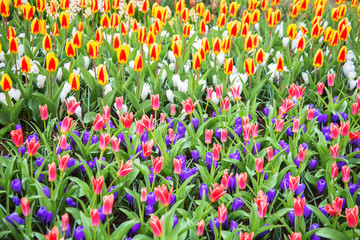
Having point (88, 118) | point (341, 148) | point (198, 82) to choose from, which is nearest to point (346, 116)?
point (341, 148)

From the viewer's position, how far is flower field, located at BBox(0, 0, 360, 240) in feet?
7.50

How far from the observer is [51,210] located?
2.36 meters

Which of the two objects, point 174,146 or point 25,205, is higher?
point 25,205

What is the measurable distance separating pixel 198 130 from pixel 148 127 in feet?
1.96

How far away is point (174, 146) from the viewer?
9.36 feet

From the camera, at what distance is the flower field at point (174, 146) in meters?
2.29

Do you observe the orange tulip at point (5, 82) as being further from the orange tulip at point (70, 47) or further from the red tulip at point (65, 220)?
the red tulip at point (65, 220)

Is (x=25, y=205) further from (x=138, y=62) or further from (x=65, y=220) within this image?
(x=138, y=62)

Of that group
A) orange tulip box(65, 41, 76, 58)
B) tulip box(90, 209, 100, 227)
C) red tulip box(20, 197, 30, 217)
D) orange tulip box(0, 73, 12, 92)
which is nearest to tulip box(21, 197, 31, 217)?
red tulip box(20, 197, 30, 217)

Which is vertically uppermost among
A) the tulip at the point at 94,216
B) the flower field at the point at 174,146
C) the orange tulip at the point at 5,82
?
the orange tulip at the point at 5,82

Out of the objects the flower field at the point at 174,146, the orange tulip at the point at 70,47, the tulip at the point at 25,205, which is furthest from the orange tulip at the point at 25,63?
the tulip at the point at 25,205

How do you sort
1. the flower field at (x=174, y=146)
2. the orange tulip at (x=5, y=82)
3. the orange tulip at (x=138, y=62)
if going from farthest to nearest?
the orange tulip at (x=138, y=62)
the orange tulip at (x=5, y=82)
the flower field at (x=174, y=146)

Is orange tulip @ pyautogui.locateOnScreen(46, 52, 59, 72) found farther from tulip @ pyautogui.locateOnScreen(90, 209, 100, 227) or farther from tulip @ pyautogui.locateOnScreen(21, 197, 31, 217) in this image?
tulip @ pyautogui.locateOnScreen(90, 209, 100, 227)

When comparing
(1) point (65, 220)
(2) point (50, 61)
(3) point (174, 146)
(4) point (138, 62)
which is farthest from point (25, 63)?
(1) point (65, 220)
